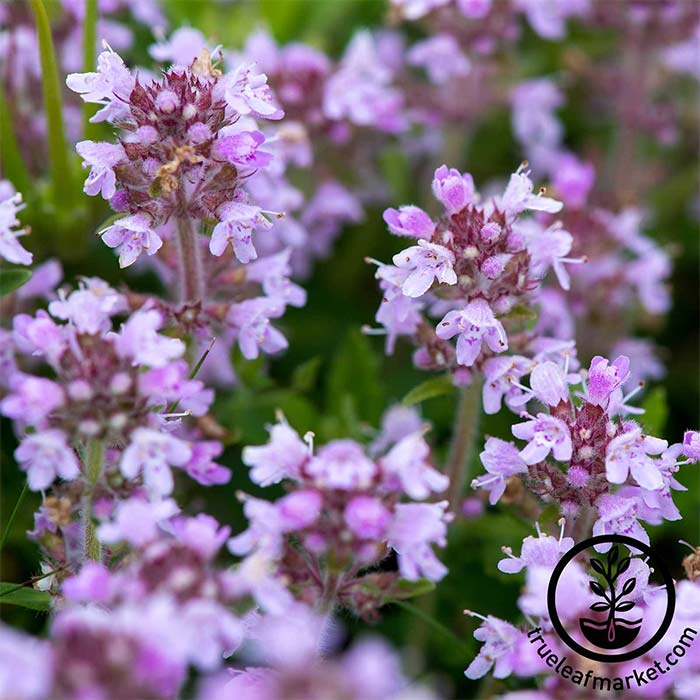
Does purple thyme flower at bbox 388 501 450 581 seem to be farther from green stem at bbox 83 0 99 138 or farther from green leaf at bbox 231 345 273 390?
green stem at bbox 83 0 99 138

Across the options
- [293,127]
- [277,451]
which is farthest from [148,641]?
[293,127]

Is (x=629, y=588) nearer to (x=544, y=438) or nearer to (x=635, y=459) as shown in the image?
(x=635, y=459)

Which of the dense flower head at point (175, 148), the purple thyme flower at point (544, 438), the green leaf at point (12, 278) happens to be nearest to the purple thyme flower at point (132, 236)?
the dense flower head at point (175, 148)

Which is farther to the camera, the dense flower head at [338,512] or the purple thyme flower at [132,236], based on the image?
the purple thyme flower at [132,236]

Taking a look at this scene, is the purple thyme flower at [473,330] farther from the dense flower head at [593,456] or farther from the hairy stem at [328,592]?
the hairy stem at [328,592]

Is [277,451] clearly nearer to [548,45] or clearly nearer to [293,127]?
[293,127]
